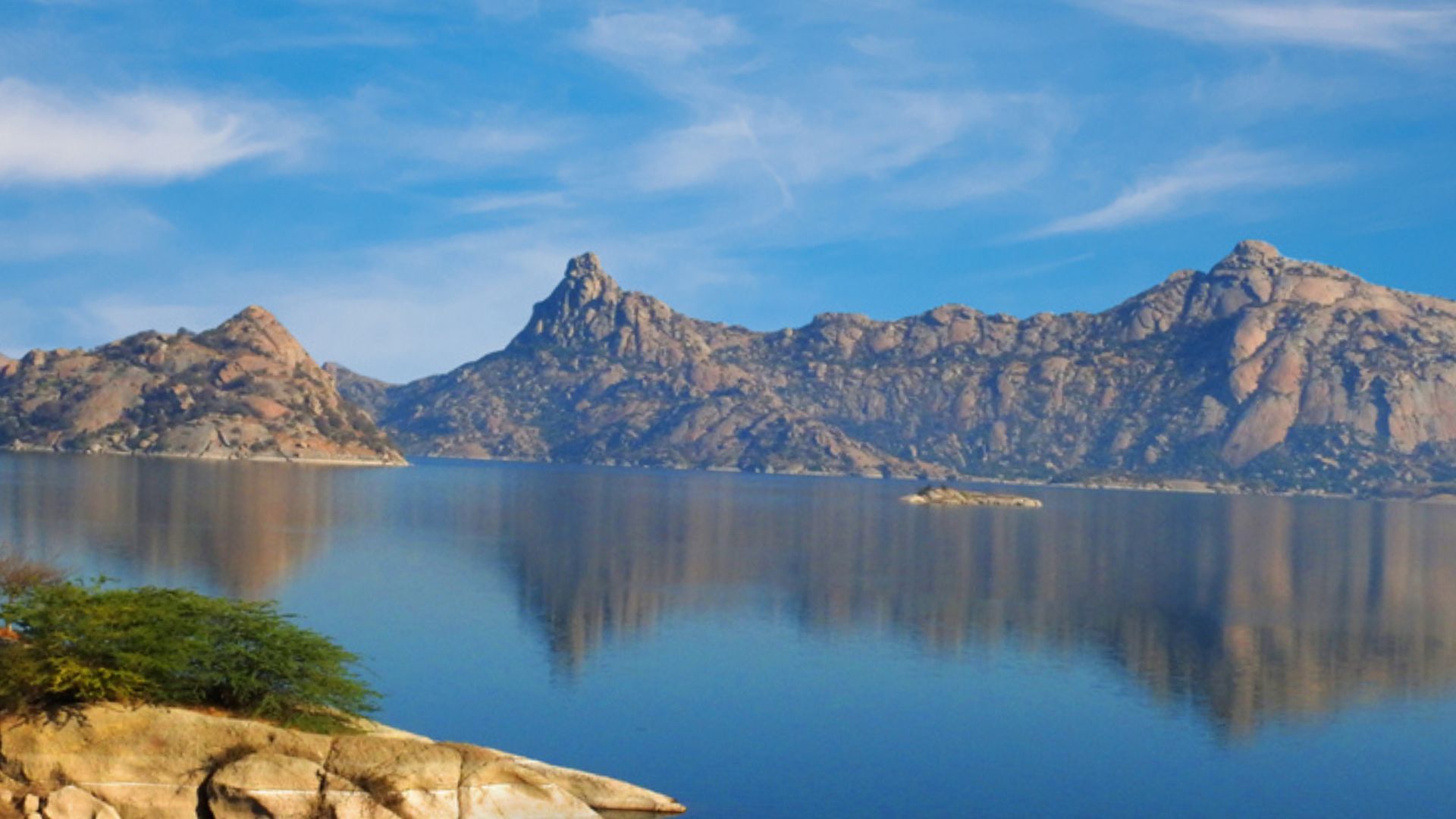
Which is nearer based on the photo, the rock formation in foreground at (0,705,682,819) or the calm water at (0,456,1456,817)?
the rock formation in foreground at (0,705,682,819)

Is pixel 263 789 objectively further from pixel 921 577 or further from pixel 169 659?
pixel 921 577

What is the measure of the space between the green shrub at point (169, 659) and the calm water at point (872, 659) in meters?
9.58

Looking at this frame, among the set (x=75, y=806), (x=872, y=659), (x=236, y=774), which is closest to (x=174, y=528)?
(x=872, y=659)

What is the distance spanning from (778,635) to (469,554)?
47.1 meters

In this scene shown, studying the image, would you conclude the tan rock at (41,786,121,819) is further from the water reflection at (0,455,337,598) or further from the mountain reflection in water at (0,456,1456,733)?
the water reflection at (0,455,337,598)

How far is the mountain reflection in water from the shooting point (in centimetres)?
7062

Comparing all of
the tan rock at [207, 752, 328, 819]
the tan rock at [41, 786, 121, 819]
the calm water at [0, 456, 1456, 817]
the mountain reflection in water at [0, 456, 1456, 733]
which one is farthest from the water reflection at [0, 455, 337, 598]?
the tan rock at [207, 752, 328, 819]

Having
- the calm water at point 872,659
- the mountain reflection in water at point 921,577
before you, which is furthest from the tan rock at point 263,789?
the mountain reflection in water at point 921,577

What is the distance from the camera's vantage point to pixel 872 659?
6600 centimetres

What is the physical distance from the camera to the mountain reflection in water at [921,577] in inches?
2781

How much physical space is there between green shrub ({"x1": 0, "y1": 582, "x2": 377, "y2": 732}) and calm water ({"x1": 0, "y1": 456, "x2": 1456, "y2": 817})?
9578mm

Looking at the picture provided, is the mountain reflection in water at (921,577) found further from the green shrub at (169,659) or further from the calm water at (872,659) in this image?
the green shrub at (169,659)

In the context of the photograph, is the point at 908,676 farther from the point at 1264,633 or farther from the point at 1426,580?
the point at 1426,580

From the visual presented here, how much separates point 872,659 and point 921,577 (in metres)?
42.8
